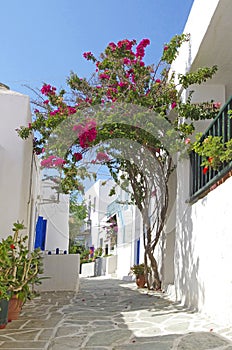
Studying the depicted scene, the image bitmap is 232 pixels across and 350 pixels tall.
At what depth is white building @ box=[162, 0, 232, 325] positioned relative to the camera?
605 centimetres

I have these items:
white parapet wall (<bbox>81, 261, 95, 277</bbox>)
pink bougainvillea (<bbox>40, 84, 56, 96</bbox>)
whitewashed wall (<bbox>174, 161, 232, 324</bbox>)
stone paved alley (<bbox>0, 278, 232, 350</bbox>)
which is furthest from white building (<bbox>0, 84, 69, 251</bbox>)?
white parapet wall (<bbox>81, 261, 95, 277</bbox>)

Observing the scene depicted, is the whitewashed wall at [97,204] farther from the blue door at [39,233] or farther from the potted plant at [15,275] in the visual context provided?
the potted plant at [15,275]

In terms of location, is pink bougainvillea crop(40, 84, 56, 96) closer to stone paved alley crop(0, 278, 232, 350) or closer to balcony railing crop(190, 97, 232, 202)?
balcony railing crop(190, 97, 232, 202)

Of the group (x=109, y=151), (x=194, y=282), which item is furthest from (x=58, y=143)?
(x=194, y=282)

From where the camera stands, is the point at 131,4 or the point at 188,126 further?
the point at 131,4

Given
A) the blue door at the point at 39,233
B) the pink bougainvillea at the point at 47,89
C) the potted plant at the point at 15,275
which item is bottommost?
the potted plant at the point at 15,275

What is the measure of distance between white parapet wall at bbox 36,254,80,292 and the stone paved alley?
2.91 m

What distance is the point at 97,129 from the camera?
8898mm

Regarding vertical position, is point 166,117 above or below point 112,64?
below

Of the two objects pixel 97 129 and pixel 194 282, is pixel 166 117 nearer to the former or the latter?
pixel 97 129

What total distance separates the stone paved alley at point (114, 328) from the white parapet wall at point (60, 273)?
291 cm

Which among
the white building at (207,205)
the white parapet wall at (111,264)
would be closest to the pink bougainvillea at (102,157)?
the white building at (207,205)

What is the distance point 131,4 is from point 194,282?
758cm

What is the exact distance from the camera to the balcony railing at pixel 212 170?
6211mm
